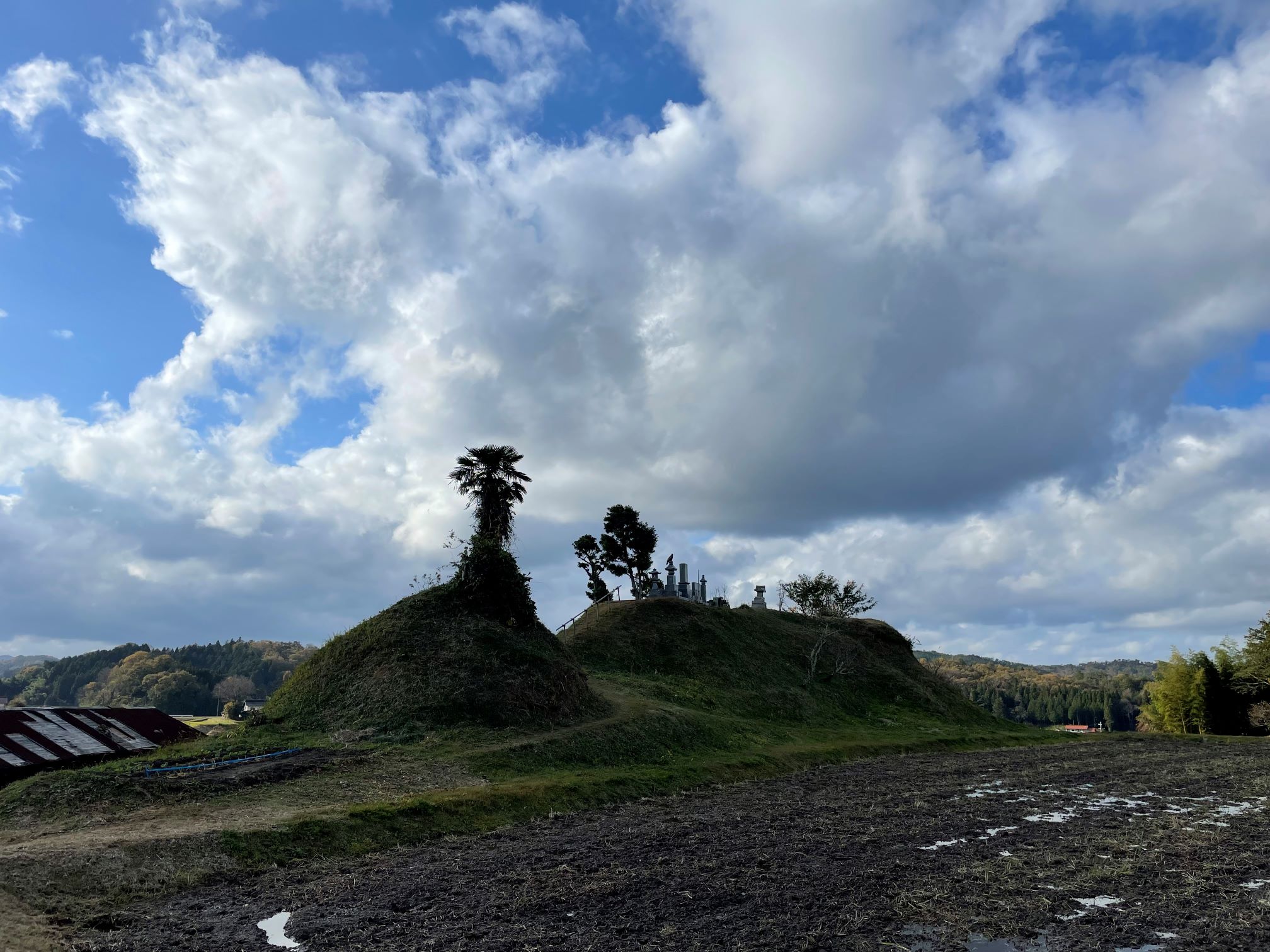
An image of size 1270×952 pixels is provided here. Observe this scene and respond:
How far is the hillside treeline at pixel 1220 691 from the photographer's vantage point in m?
71.8

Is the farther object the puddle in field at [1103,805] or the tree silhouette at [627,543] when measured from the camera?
the tree silhouette at [627,543]

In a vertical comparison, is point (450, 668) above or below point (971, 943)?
above

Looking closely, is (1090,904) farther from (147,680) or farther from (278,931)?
(147,680)

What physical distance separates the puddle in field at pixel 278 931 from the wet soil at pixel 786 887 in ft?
0.51

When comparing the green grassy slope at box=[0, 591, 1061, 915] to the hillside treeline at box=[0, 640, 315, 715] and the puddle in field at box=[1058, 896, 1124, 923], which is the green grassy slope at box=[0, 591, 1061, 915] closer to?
the puddle in field at box=[1058, 896, 1124, 923]

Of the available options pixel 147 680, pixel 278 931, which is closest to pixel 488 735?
pixel 278 931

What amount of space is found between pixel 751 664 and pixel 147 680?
115657 millimetres

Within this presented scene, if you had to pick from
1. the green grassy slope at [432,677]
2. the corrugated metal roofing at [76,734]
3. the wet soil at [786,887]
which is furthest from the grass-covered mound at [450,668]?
the wet soil at [786,887]

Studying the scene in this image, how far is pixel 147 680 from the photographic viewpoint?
438 feet

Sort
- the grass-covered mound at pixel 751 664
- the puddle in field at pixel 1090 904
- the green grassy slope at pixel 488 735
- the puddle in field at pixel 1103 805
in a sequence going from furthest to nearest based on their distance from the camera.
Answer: the grass-covered mound at pixel 751 664
the puddle in field at pixel 1103 805
the green grassy slope at pixel 488 735
the puddle in field at pixel 1090 904

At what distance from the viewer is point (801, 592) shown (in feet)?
320

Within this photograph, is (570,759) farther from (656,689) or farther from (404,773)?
(656,689)

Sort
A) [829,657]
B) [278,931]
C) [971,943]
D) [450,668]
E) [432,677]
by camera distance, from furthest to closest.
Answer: [829,657] → [450,668] → [432,677] → [278,931] → [971,943]

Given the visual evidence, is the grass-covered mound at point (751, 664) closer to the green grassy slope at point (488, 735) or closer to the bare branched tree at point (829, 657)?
the bare branched tree at point (829, 657)
